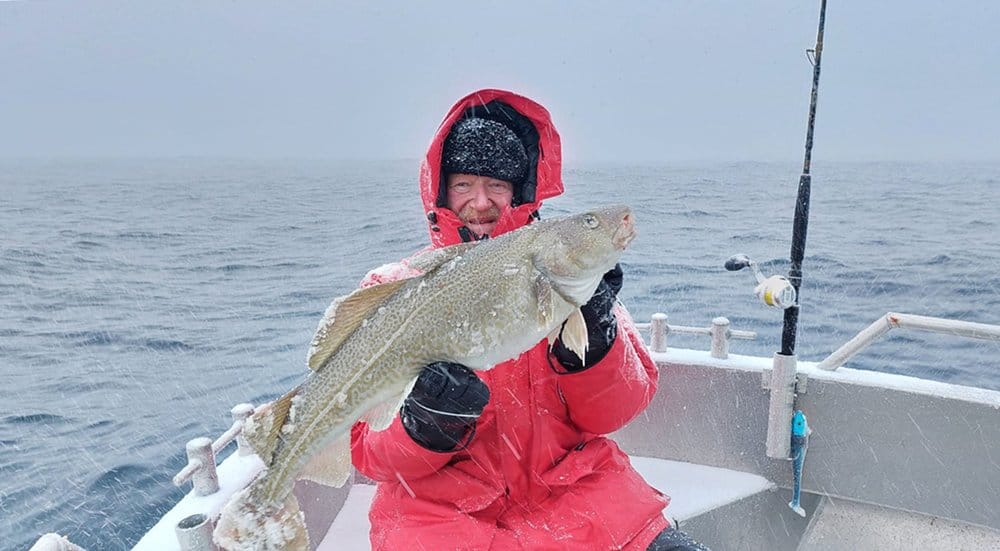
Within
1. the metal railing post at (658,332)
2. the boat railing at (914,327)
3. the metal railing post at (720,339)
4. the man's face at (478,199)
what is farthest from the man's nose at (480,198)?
the boat railing at (914,327)

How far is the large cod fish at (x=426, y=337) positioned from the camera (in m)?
2.74

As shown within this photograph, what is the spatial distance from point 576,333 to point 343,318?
3.40 feet

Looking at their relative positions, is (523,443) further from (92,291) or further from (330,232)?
(330,232)

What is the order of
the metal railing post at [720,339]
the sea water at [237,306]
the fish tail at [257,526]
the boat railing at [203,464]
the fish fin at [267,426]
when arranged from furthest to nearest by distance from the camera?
the sea water at [237,306] → the metal railing post at [720,339] → the boat railing at [203,464] → the fish fin at [267,426] → the fish tail at [257,526]

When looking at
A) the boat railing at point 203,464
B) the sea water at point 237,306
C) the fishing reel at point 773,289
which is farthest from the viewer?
the sea water at point 237,306

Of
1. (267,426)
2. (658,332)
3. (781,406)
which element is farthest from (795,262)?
(267,426)

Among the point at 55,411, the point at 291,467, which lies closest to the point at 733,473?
the point at 291,467

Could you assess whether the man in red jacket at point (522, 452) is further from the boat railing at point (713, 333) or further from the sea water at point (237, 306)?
the sea water at point (237, 306)

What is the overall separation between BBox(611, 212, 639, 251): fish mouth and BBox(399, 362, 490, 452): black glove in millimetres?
846

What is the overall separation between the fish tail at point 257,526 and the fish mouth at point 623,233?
1.78 meters

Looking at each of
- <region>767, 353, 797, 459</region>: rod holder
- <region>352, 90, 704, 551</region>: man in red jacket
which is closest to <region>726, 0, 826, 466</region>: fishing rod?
<region>767, 353, 797, 459</region>: rod holder

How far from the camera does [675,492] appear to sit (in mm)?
4875

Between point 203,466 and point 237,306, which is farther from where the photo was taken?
point 237,306

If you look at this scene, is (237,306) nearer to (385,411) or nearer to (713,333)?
(713,333)
